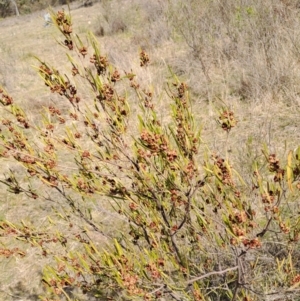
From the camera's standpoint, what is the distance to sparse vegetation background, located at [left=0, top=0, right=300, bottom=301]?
1296 millimetres

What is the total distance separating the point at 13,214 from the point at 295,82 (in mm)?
3597

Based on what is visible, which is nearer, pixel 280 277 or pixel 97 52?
pixel 97 52

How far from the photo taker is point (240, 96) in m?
4.45

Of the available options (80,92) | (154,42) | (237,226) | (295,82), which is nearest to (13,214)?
(80,92)

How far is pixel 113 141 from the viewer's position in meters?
1.53

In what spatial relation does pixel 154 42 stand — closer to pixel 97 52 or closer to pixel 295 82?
pixel 295 82

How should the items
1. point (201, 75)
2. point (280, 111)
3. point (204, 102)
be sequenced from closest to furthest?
point (280, 111) → point (204, 102) → point (201, 75)

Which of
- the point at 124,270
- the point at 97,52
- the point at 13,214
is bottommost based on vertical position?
the point at 13,214

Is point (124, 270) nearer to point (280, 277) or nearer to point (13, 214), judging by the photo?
point (280, 277)

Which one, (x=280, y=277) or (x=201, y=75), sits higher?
(x=201, y=75)

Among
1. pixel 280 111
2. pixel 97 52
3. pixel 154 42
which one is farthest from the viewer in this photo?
pixel 154 42

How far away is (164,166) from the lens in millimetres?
1450

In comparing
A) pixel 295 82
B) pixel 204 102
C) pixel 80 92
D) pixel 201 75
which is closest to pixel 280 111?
pixel 295 82

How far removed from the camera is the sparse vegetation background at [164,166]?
1.30 m
